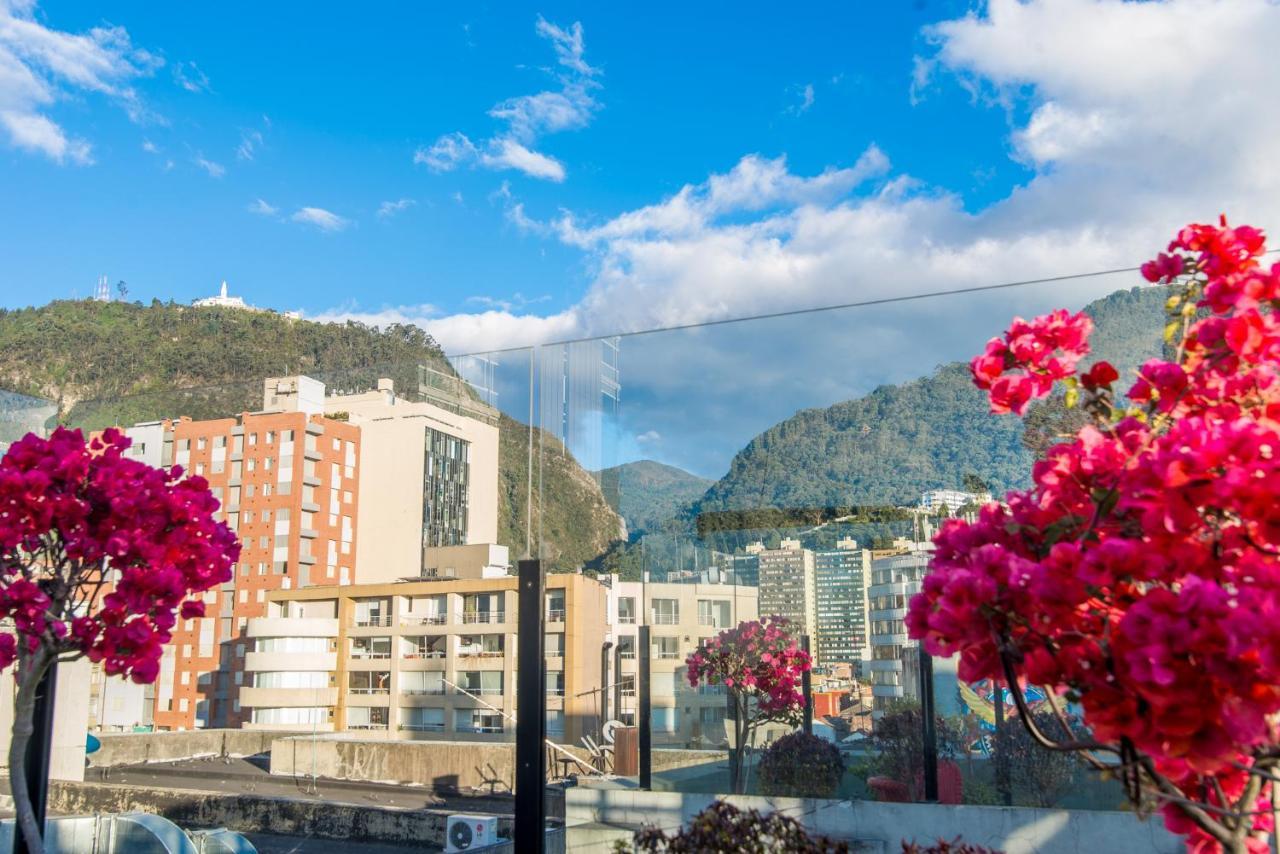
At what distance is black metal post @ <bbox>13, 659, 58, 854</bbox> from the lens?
3.14 m

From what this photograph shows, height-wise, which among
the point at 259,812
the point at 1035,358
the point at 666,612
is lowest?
the point at 259,812

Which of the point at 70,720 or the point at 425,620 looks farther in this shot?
the point at 425,620

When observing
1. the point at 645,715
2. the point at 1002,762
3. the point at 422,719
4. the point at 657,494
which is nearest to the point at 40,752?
the point at 645,715

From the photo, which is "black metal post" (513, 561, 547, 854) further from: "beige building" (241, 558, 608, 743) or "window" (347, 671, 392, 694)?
"window" (347, 671, 392, 694)

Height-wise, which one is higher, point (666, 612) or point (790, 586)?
point (790, 586)

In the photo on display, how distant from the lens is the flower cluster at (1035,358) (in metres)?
1.65

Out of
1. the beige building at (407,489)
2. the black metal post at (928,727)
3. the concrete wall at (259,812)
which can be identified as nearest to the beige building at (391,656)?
the beige building at (407,489)

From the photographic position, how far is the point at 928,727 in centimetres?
477

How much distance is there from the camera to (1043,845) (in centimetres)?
434

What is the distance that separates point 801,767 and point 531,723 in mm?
2424

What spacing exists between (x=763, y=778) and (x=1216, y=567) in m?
4.19

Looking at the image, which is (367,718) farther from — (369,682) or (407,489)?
(407,489)

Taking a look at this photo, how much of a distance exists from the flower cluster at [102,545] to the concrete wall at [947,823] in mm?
2766

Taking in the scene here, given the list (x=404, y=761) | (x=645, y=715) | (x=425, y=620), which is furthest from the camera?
(x=425, y=620)
